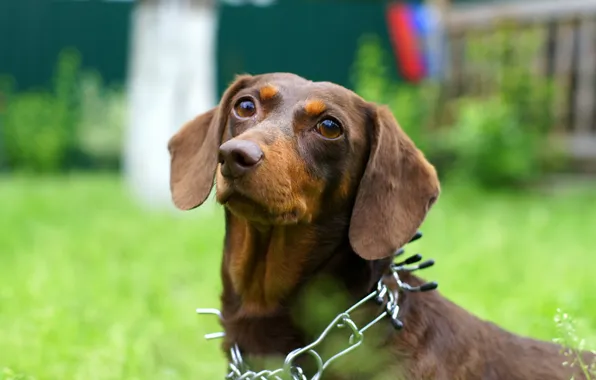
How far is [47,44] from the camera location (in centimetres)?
1455

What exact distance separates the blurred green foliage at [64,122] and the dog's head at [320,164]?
10.4m

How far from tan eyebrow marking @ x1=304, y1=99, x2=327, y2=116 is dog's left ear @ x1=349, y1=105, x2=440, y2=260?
0.22 metres

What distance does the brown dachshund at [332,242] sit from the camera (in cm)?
263

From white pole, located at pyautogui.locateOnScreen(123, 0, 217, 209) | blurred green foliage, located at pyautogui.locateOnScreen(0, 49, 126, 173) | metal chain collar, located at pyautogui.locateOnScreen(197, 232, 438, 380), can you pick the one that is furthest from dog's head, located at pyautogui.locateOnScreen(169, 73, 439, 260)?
blurred green foliage, located at pyautogui.locateOnScreen(0, 49, 126, 173)

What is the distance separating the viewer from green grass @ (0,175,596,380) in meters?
3.78

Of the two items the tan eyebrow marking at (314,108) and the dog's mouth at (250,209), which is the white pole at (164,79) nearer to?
the tan eyebrow marking at (314,108)

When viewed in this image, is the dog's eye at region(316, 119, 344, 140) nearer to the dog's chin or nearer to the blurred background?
the dog's chin

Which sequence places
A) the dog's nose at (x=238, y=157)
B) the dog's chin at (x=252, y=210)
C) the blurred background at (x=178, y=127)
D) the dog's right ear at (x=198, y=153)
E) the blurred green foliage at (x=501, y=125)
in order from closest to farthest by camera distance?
the dog's nose at (x=238, y=157) → the dog's chin at (x=252, y=210) → the dog's right ear at (x=198, y=153) → the blurred background at (x=178, y=127) → the blurred green foliage at (x=501, y=125)

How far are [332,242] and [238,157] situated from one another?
0.56 m

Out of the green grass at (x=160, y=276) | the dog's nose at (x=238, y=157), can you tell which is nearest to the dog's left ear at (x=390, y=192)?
the dog's nose at (x=238, y=157)

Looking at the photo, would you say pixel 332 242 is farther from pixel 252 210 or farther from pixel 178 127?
pixel 178 127

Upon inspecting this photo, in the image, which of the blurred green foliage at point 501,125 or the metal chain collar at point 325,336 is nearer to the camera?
the metal chain collar at point 325,336

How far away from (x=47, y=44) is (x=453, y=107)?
7155 mm

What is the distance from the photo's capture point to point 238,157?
96.3 inches
